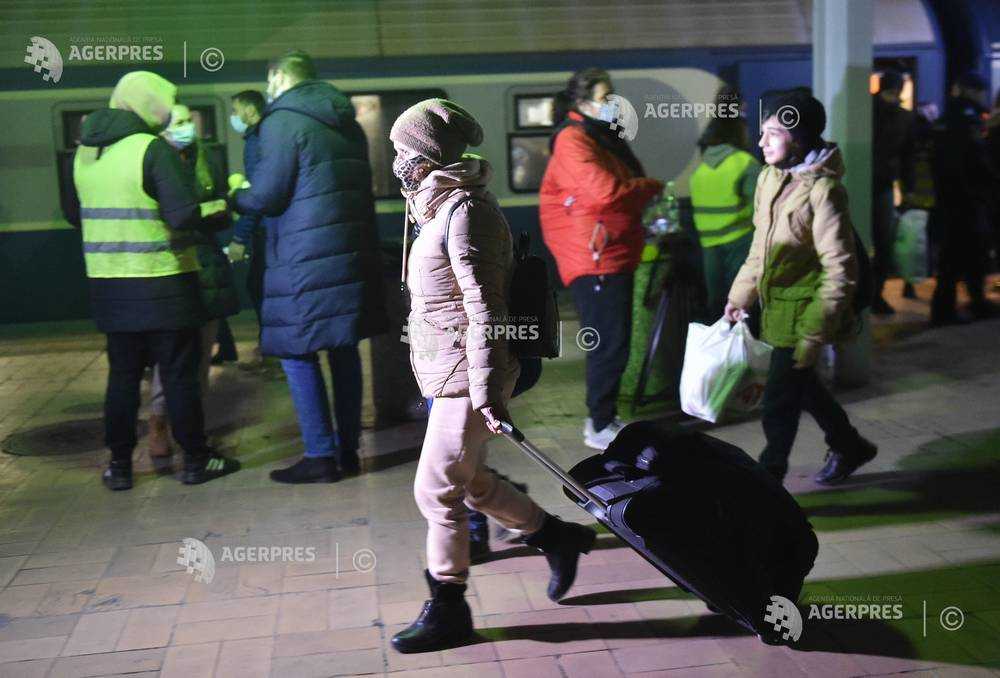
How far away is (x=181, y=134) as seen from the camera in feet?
20.4

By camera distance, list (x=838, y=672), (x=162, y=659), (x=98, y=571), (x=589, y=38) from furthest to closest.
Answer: (x=589, y=38) < (x=98, y=571) < (x=162, y=659) < (x=838, y=672)

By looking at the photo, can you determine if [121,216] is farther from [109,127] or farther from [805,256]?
[805,256]

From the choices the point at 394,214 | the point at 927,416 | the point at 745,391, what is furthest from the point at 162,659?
the point at 394,214

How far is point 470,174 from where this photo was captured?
354 cm

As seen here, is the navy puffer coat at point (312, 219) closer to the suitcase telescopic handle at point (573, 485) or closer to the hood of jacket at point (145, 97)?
the hood of jacket at point (145, 97)

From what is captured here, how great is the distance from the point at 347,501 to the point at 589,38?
5.94 meters

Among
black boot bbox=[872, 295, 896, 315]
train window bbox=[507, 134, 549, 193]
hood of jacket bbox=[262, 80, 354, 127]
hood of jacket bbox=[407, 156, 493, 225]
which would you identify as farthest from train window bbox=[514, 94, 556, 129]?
hood of jacket bbox=[407, 156, 493, 225]

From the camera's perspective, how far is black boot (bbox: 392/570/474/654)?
365 cm

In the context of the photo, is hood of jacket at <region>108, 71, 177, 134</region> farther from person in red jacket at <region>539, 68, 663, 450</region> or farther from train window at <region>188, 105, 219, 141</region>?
train window at <region>188, 105, 219, 141</region>

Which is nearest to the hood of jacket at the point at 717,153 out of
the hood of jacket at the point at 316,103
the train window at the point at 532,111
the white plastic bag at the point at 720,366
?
the white plastic bag at the point at 720,366

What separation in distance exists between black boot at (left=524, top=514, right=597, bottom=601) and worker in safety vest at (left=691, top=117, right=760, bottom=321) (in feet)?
10.2

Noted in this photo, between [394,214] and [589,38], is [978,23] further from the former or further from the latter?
[394,214]

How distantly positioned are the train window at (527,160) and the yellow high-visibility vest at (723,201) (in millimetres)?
3050

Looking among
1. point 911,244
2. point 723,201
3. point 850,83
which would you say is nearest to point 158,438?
point 723,201
